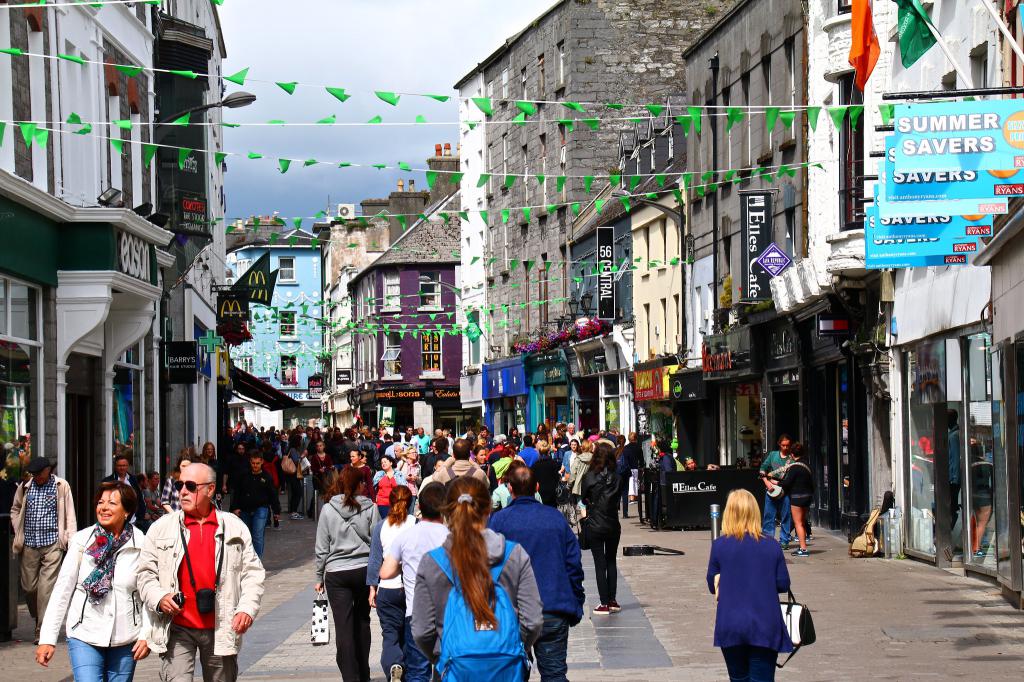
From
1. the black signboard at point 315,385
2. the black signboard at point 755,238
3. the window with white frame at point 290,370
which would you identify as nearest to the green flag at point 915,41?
the black signboard at point 755,238

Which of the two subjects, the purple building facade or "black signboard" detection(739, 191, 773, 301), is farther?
the purple building facade

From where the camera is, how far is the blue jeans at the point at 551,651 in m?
Answer: 9.09

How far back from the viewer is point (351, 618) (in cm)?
1113

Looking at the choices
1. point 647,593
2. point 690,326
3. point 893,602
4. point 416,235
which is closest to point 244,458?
point 647,593

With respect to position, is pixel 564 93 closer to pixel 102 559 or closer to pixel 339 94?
pixel 339 94

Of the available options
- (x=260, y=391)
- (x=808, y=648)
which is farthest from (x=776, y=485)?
(x=260, y=391)

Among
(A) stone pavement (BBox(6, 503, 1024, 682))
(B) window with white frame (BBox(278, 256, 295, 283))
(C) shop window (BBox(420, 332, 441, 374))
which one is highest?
(B) window with white frame (BBox(278, 256, 295, 283))

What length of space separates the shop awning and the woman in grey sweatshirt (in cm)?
3836

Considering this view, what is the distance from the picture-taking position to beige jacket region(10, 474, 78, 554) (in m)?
14.2

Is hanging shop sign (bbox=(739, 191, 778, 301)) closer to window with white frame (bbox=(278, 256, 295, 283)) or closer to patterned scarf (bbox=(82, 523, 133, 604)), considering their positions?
patterned scarf (bbox=(82, 523, 133, 604))

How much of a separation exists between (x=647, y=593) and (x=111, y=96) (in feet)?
40.0

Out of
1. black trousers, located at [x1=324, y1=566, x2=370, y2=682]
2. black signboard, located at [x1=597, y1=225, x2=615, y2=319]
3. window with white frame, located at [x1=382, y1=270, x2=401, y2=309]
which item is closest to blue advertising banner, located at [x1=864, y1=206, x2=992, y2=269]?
black trousers, located at [x1=324, y1=566, x2=370, y2=682]

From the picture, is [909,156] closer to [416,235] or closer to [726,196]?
[726,196]

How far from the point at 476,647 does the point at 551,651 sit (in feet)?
8.40
